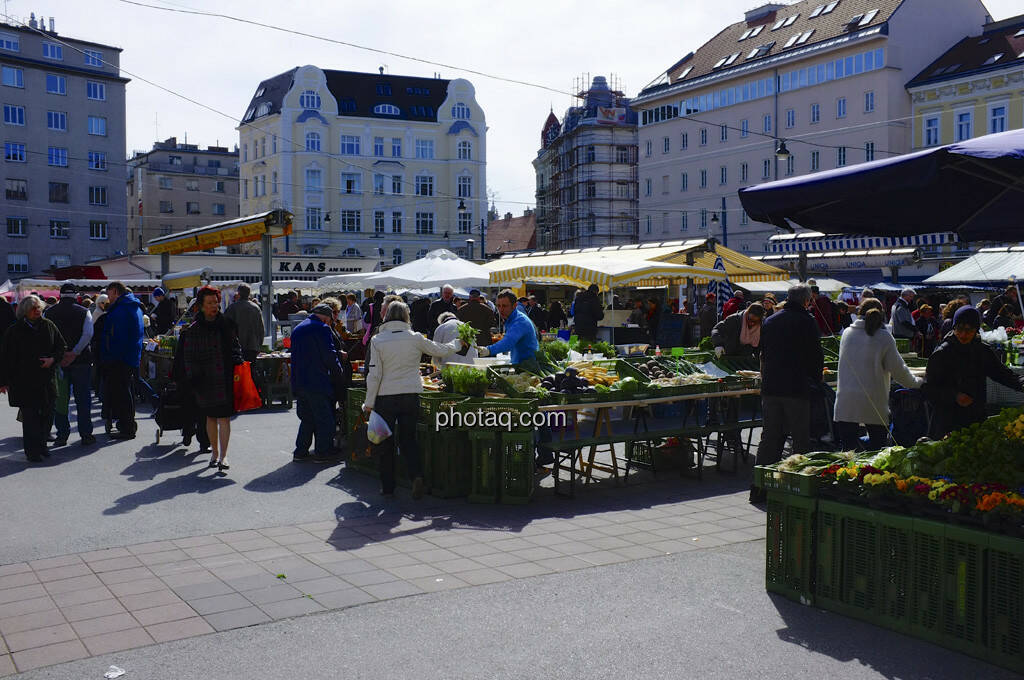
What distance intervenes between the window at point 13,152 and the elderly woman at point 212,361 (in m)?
65.7

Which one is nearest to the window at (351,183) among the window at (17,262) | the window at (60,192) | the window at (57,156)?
the window at (60,192)

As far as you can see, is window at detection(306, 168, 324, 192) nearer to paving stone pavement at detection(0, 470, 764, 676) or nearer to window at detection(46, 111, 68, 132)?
window at detection(46, 111, 68, 132)

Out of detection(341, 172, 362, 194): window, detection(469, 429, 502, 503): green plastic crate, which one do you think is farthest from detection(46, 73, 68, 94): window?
detection(469, 429, 502, 503): green plastic crate

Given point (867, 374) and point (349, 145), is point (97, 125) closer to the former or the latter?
point (349, 145)

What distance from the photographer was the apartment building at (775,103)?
51625mm

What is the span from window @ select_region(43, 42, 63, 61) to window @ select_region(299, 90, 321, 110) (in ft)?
55.8

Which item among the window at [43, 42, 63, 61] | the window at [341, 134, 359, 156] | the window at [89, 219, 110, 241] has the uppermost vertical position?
the window at [43, 42, 63, 61]

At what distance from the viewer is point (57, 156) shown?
68.4m

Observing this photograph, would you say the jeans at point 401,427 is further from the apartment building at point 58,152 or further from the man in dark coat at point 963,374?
the apartment building at point 58,152

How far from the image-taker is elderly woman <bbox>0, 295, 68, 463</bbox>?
10734mm

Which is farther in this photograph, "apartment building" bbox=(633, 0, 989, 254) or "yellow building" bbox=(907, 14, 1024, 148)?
"apartment building" bbox=(633, 0, 989, 254)

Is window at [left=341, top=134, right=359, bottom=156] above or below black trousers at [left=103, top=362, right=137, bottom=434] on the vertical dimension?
above

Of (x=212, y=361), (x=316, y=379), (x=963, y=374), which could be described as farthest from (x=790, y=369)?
(x=212, y=361)

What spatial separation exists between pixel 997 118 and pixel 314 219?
158ft
